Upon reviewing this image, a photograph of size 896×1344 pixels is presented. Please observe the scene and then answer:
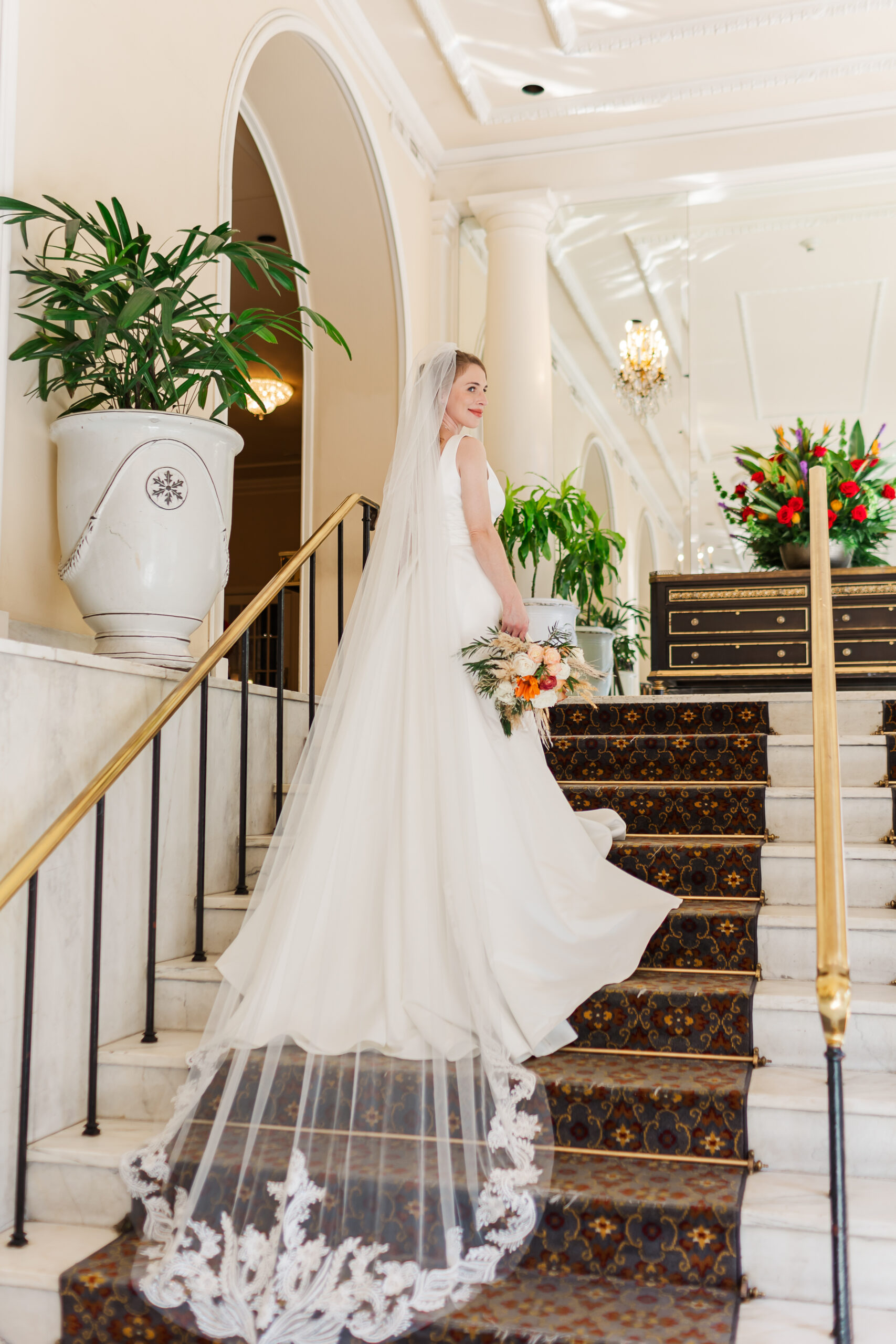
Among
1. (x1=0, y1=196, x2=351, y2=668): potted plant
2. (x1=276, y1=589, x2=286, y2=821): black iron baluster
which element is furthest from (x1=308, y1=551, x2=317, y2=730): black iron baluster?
(x1=0, y1=196, x2=351, y2=668): potted plant

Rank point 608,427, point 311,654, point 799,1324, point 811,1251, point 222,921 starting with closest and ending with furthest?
point 799,1324, point 811,1251, point 222,921, point 311,654, point 608,427

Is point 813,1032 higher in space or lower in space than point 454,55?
lower

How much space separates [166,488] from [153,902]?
113cm

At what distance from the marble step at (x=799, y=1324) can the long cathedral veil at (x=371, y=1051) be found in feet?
1.42

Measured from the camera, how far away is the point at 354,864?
277 centimetres

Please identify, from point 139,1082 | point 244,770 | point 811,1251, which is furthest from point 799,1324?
point 244,770

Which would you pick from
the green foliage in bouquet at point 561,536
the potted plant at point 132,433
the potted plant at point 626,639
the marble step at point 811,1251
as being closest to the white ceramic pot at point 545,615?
the green foliage in bouquet at point 561,536

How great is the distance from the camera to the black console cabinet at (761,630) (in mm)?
5520

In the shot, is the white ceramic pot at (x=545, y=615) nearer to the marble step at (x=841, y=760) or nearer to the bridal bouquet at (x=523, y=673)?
Result: the marble step at (x=841, y=760)

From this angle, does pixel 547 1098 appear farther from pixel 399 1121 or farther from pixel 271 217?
pixel 271 217

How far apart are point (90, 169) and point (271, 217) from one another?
3779mm

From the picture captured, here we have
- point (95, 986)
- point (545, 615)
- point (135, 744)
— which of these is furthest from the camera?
point (545, 615)

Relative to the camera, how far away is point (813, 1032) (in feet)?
8.96

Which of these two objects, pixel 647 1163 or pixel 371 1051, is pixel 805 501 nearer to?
pixel 647 1163
